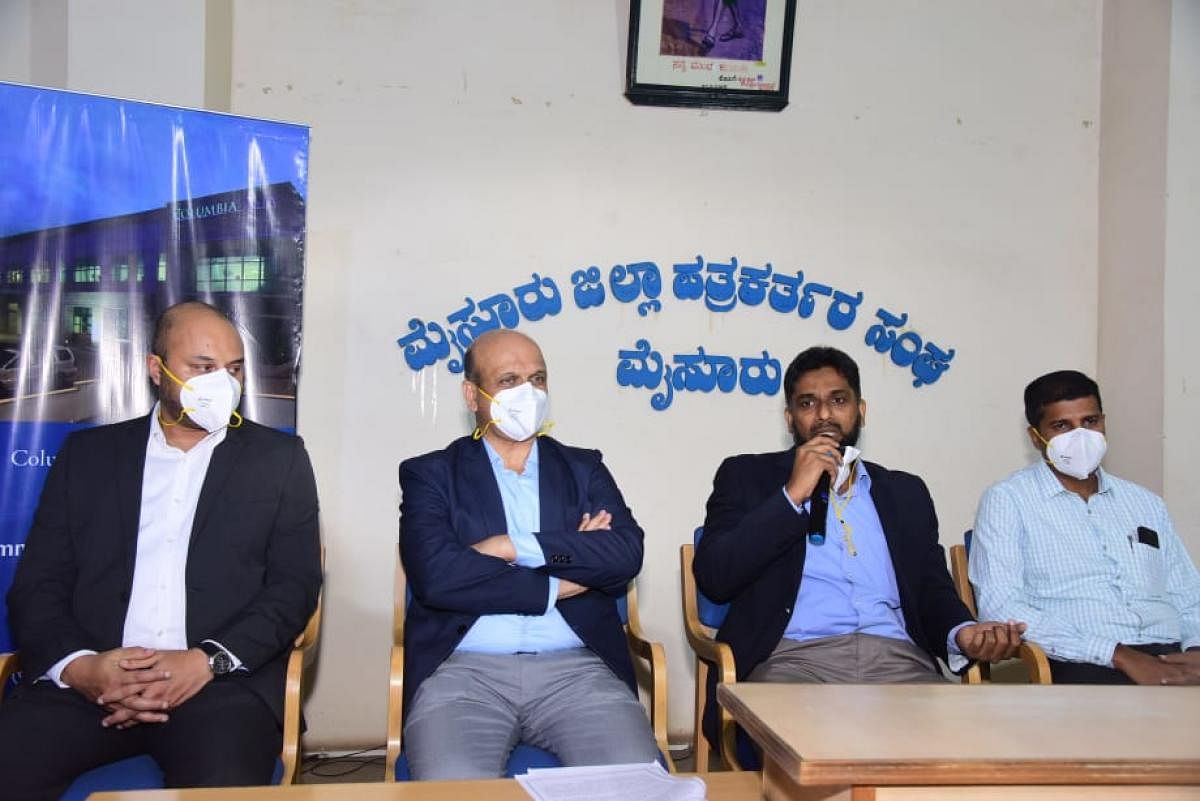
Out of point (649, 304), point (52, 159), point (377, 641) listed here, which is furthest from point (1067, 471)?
point (52, 159)

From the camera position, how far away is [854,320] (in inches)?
171

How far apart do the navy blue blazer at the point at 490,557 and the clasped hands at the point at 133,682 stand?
57 centimetres

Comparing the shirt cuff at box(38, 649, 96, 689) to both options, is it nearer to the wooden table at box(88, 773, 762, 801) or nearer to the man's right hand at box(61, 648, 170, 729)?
the man's right hand at box(61, 648, 170, 729)

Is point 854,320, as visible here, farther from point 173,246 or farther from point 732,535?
point 173,246

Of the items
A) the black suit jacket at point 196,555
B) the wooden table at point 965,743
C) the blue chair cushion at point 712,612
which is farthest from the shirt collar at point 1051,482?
the black suit jacket at point 196,555

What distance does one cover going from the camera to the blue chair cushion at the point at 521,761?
8.29ft

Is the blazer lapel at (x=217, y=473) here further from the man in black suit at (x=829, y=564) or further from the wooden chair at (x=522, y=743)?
the man in black suit at (x=829, y=564)

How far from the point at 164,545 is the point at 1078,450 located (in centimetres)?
271

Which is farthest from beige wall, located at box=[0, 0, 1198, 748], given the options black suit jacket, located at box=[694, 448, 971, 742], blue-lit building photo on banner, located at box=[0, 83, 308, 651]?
black suit jacket, located at box=[694, 448, 971, 742]

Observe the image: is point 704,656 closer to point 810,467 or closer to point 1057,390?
point 810,467

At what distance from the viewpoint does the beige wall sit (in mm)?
4082

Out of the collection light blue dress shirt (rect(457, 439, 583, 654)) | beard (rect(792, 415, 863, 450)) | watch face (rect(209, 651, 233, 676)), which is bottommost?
watch face (rect(209, 651, 233, 676))

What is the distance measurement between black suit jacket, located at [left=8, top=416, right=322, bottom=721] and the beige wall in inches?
46.4

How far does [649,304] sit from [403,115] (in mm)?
1214
